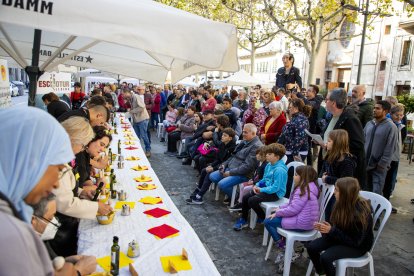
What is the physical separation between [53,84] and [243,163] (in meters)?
7.32

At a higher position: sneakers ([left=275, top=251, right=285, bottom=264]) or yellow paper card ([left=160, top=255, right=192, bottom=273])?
yellow paper card ([left=160, top=255, right=192, bottom=273])

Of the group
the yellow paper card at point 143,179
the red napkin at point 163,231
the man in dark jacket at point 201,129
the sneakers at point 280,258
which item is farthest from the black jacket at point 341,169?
the man in dark jacket at point 201,129

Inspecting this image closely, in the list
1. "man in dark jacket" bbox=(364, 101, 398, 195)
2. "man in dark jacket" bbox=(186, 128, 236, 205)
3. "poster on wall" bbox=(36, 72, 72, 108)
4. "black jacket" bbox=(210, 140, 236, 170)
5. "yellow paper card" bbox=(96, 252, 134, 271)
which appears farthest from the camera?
"poster on wall" bbox=(36, 72, 72, 108)

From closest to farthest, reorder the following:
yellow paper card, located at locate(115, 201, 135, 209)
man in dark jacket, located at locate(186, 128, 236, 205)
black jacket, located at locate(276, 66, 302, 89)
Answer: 1. yellow paper card, located at locate(115, 201, 135, 209)
2. man in dark jacket, located at locate(186, 128, 236, 205)
3. black jacket, located at locate(276, 66, 302, 89)

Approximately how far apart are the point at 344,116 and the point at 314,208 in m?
1.37

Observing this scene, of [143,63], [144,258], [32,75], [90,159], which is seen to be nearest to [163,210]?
[144,258]

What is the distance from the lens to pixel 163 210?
3221 millimetres

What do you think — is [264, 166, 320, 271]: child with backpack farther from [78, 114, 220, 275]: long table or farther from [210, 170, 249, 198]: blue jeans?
[210, 170, 249, 198]: blue jeans

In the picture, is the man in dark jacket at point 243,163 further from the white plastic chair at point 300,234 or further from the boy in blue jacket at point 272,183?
the white plastic chair at point 300,234

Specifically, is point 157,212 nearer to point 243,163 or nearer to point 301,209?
point 301,209

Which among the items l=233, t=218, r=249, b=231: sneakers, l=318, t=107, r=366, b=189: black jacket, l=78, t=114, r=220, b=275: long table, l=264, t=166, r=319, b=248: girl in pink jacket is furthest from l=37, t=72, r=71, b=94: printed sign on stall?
l=318, t=107, r=366, b=189: black jacket

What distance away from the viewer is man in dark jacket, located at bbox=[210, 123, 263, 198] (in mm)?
5344

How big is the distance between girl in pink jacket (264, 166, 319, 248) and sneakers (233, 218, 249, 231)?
85 centimetres

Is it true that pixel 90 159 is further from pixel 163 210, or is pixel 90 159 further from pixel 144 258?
pixel 144 258
